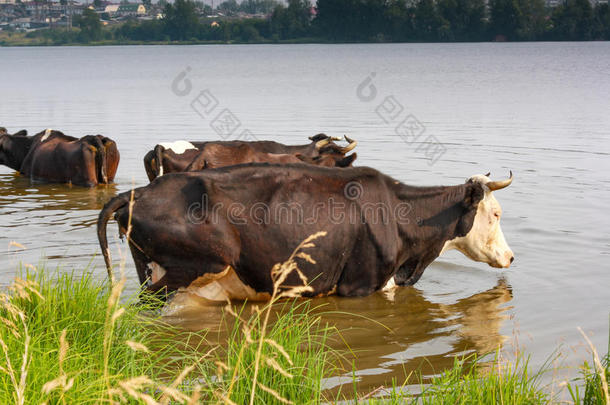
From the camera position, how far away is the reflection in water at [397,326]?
6547 millimetres

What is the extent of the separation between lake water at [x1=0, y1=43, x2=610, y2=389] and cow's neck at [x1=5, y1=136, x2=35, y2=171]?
65cm

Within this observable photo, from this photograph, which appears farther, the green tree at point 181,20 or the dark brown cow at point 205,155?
the green tree at point 181,20

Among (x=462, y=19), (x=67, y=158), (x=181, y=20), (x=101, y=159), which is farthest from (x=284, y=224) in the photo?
(x=181, y=20)

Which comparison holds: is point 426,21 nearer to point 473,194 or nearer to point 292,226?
point 473,194

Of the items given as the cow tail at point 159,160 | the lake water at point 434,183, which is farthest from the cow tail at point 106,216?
the cow tail at point 159,160

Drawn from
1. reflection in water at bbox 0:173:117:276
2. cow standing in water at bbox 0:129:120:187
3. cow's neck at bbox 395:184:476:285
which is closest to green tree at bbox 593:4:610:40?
cow standing in water at bbox 0:129:120:187

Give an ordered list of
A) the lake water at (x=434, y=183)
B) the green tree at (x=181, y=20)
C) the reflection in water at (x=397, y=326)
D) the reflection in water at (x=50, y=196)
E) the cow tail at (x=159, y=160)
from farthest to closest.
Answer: the green tree at (x=181, y=20)
the reflection in water at (x=50, y=196)
the cow tail at (x=159, y=160)
the lake water at (x=434, y=183)
the reflection in water at (x=397, y=326)

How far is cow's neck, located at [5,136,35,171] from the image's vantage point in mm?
17422

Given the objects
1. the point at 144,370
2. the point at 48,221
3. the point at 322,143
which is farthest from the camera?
the point at 322,143

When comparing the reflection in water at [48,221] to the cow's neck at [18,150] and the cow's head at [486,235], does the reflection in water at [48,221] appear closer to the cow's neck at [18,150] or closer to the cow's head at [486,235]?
the cow's neck at [18,150]

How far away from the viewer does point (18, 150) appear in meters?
17.5

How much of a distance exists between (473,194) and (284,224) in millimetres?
2137

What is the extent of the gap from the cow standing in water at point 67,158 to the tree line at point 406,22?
131m

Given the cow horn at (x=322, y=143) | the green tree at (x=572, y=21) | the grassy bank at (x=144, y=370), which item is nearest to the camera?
the grassy bank at (x=144, y=370)
